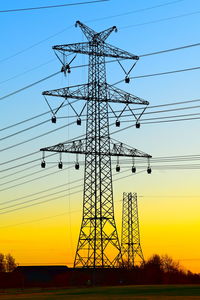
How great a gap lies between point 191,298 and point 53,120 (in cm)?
1910

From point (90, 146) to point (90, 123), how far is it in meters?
2.84

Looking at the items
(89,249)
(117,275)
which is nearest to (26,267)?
(117,275)

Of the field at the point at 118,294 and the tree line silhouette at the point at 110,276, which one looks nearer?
the field at the point at 118,294

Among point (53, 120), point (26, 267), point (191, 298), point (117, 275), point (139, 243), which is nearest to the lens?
point (191, 298)

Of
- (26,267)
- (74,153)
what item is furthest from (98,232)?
(26,267)

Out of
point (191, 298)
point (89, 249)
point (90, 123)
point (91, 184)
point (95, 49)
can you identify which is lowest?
point (191, 298)

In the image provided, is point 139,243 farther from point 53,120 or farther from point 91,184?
point 53,120

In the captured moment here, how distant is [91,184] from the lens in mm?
67000

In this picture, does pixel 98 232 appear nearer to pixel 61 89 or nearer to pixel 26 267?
pixel 61 89

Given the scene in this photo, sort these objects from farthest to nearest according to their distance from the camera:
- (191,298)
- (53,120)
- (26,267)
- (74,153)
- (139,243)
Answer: (26,267) → (139,243) → (74,153) → (53,120) → (191,298)

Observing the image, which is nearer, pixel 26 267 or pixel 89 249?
pixel 89 249

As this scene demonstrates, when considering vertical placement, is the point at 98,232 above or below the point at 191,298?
above

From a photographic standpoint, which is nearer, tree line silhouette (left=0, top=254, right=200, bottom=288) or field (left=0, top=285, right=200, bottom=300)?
field (left=0, top=285, right=200, bottom=300)

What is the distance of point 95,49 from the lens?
6838 cm
